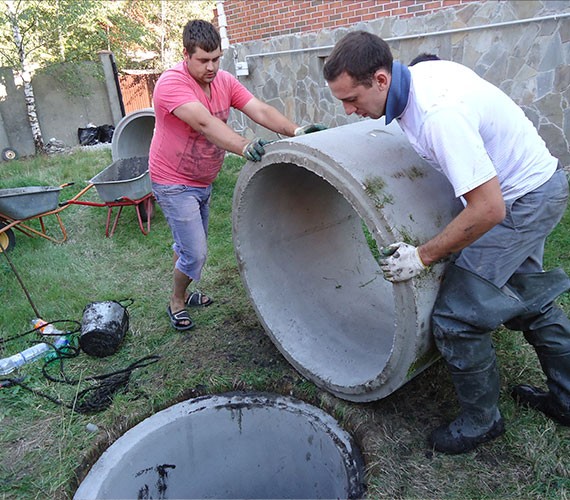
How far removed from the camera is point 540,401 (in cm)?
246

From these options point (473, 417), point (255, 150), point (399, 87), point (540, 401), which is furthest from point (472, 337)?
point (255, 150)

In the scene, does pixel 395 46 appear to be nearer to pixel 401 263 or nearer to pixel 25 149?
pixel 401 263

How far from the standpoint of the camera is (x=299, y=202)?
321 centimetres

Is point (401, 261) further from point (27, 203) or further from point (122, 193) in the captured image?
point (27, 203)

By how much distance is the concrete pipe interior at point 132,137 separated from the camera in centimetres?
639

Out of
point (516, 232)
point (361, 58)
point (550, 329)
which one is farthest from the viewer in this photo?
point (550, 329)

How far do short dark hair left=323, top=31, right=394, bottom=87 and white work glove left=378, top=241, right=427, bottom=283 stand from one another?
2.17 ft

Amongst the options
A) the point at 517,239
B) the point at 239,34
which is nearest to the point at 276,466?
the point at 517,239

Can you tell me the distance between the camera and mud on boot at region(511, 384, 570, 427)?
2371mm

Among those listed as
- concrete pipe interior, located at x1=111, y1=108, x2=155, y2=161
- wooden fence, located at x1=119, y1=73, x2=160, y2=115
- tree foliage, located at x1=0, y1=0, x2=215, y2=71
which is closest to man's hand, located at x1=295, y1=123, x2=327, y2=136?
concrete pipe interior, located at x1=111, y1=108, x2=155, y2=161

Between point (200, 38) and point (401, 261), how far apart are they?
1.73 m

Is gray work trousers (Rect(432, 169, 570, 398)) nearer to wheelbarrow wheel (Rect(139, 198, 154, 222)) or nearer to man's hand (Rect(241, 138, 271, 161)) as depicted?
man's hand (Rect(241, 138, 271, 161))

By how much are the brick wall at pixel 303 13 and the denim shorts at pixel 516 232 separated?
4084 mm

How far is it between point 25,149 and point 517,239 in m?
12.6
